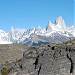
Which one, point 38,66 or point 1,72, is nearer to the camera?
point 38,66

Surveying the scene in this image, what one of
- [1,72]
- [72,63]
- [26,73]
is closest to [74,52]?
[72,63]

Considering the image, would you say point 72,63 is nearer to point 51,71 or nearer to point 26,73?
point 51,71

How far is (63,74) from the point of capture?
1895 inches

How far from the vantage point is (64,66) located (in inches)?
1913

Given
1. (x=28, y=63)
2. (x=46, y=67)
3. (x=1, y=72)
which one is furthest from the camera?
(x=1, y=72)

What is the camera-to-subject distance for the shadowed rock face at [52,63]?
48494 mm

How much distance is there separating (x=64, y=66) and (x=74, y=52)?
2809 millimetres

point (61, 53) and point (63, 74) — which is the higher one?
point (61, 53)

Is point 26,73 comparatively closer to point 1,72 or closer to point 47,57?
point 47,57

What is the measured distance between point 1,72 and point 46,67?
18.3m

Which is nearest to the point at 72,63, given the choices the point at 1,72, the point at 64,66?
the point at 64,66

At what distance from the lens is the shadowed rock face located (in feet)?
159

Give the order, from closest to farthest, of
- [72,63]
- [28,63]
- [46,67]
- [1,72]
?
[72,63]
[46,67]
[28,63]
[1,72]

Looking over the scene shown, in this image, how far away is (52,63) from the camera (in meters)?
50.7
